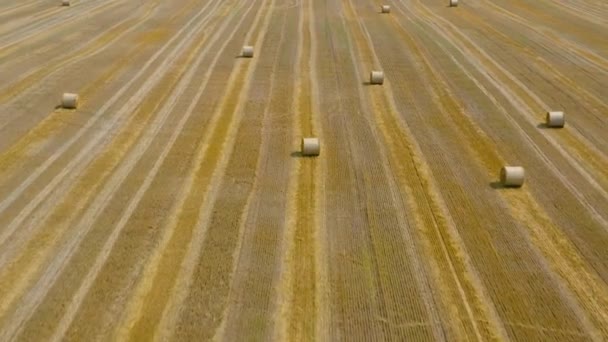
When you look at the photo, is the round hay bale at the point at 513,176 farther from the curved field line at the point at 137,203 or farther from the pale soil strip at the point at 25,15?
the pale soil strip at the point at 25,15

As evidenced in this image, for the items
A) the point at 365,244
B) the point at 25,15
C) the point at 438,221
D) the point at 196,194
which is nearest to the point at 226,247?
the point at 196,194

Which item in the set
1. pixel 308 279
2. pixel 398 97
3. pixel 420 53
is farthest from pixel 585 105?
pixel 308 279

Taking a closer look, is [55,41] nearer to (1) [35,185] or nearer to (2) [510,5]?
(1) [35,185]

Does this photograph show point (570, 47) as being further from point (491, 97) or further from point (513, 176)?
point (513, 176)

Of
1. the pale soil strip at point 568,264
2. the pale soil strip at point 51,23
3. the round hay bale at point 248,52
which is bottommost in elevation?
the pale soil strip at point 568,264

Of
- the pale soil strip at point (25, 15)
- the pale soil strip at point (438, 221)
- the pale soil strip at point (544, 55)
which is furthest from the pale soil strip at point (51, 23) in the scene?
the pale soil strip at point (544, 55)

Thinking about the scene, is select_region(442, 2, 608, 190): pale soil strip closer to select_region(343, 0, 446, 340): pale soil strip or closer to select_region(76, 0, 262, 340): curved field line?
select_region(343, 0, 446, 340): pale soil strip

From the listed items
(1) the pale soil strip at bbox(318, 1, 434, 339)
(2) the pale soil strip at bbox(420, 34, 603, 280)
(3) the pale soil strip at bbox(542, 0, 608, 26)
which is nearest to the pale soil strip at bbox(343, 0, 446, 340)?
(1) the pale soil strip at bbox(318, 1, 434, 339)
